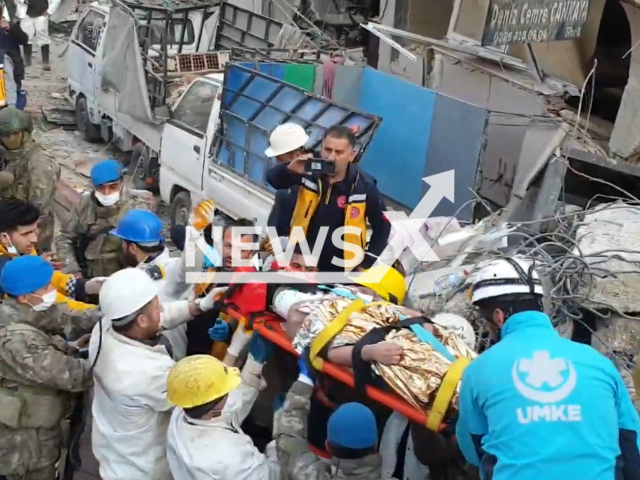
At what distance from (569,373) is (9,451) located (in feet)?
8.55

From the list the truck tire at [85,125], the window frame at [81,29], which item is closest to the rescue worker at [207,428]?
the window frame at [81,29]

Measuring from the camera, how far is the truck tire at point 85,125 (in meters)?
11.2

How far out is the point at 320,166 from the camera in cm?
422

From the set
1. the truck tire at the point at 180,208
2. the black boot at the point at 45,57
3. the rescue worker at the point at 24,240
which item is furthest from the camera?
the black boot at the point at 45,57

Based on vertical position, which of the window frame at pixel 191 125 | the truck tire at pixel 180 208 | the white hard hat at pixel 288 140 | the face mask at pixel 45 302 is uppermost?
the white hard hat at pixel 288 140

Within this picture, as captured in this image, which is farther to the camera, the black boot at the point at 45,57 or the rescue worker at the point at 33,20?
the black boot at the point at 45,57

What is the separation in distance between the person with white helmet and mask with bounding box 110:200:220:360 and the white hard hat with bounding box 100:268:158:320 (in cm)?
68

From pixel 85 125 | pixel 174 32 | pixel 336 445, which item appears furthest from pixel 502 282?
pixel 85 125

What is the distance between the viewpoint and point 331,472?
9.93ft

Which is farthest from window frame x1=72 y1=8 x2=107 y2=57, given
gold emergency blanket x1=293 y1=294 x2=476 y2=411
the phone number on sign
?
gold emergency blanket x1=293 y1=294 x2=476 y2=411

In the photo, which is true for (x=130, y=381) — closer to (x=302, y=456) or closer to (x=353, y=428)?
(x=302, y=456)

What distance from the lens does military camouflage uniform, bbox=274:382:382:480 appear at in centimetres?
299

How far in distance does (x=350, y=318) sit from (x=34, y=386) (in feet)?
5.03

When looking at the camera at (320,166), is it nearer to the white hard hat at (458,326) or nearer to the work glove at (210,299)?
the work glove at (210,299)
